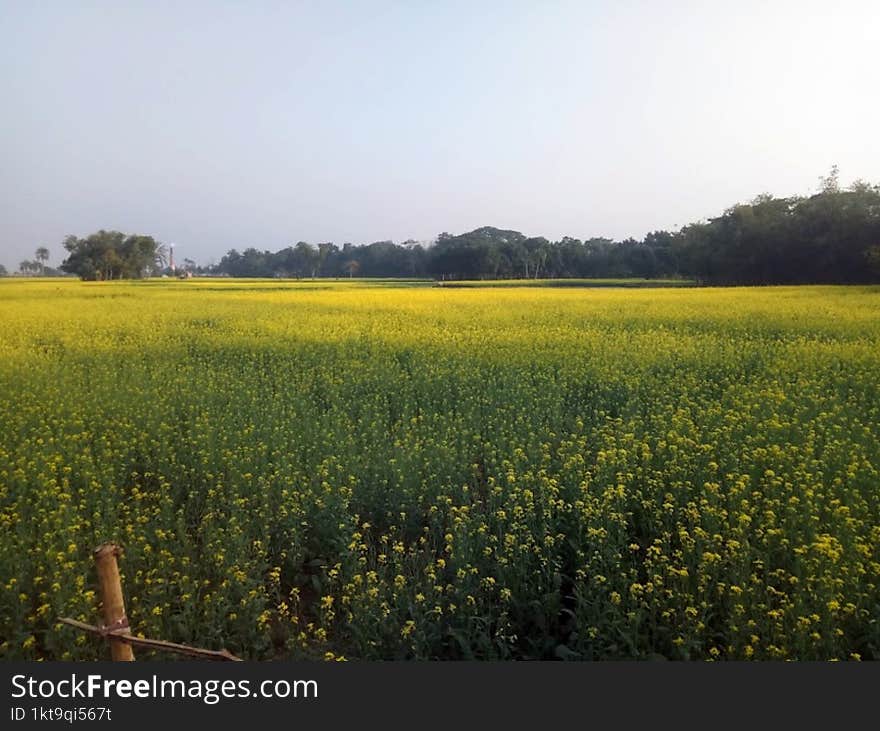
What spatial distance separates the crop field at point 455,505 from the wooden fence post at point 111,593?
883mm

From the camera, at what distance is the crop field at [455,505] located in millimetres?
3514

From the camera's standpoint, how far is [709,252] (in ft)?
160

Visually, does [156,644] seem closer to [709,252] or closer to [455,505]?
[455,505]

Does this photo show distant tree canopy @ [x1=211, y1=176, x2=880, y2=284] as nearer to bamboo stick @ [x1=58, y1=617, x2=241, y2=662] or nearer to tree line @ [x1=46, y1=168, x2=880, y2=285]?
tree line @ [x1=46, y1=168, x2=880, y2=285]

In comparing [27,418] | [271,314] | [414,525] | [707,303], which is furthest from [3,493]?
[707,303]

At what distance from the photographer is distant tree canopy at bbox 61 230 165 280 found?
45656 millimetres

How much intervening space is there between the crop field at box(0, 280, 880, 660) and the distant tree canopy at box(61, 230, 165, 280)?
4013 centimetres

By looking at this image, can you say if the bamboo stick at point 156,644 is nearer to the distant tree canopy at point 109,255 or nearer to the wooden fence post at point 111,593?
the wooden fence post at point 111,593

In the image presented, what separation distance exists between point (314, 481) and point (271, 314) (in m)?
15.5

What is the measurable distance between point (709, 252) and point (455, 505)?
4914 cm

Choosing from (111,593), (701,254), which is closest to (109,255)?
(701,254)

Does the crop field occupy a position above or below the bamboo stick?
below

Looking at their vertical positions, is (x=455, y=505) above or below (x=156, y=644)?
below

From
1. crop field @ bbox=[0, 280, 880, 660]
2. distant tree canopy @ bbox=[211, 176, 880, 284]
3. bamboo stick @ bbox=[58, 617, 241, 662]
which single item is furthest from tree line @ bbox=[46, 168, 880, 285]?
bamboo stick @ bbox=[58, 617, 241, 662]
